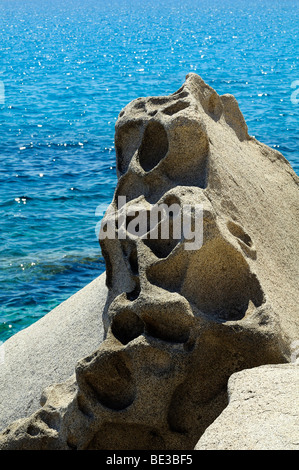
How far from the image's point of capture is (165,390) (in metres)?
3.85

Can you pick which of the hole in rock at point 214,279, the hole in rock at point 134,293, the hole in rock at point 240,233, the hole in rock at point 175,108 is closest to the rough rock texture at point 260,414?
the hole in rock at point 214,279

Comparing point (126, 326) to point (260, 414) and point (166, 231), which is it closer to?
point (166, 231)

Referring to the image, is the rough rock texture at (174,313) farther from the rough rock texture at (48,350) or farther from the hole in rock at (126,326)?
the rough rock texture at (48,350)

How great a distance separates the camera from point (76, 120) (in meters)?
18.1

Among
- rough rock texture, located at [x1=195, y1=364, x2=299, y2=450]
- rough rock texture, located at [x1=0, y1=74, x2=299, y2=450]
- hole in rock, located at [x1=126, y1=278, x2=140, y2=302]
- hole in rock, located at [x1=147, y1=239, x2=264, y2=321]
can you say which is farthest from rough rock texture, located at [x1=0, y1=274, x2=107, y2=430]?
rough rock texture, located at [x1=195, y1=364, x2=299, y2=450]

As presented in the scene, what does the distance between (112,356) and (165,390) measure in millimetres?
352

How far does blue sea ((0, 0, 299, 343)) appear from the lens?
8.85 meters

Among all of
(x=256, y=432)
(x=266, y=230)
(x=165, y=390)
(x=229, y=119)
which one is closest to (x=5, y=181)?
(x=229, y=119)

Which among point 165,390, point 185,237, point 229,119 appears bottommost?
point 165,390

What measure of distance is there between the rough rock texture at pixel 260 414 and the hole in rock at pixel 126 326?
74 centimetres

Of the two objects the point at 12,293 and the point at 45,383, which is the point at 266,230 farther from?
the point at 12,293

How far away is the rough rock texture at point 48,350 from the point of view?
5.23 m

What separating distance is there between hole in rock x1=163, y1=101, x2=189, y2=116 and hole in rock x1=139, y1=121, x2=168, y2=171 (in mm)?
120
